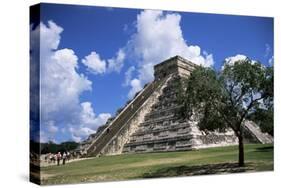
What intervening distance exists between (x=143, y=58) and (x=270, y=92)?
15.7ft

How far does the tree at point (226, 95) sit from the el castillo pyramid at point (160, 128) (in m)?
0.33

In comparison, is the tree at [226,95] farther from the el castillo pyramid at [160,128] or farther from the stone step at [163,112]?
the stone step at [163,112]

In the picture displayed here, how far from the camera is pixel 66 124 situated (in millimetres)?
16844

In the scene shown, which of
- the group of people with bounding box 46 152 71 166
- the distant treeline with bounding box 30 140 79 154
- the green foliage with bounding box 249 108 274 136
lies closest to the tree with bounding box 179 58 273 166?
the green foliage with bounding box 249 108 274 136

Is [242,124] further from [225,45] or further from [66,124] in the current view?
[66,124]

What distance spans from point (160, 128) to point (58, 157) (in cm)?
454

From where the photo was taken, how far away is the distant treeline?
53.9ft

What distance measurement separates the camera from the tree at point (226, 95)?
19344 mm

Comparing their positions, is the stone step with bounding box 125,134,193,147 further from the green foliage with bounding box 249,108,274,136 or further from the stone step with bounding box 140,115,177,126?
the green foliage with bounding box 249,108,274,136

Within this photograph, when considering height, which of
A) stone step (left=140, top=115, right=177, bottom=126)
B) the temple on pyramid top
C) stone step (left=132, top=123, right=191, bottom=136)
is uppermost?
the temple on pyramid top

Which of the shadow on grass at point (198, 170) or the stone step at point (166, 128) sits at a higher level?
the stone step at point (166, 128)

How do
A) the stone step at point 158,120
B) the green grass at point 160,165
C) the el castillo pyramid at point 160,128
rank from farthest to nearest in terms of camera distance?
1. the stone step at point 158,120
2. the el castillo pyramid at point 160,128
3. the green grass at point 160,165

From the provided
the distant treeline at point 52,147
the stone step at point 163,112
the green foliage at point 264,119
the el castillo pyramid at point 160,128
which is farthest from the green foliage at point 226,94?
the distant treeline at point 52,147

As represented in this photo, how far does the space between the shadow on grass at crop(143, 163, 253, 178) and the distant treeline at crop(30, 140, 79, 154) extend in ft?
7.97
